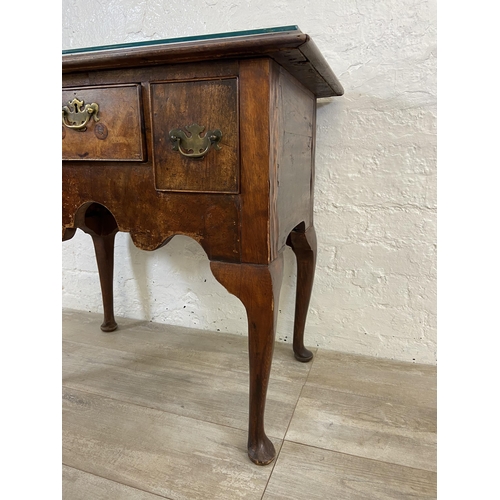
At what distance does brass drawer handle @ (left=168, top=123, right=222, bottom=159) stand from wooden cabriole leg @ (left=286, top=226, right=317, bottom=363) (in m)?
0.47

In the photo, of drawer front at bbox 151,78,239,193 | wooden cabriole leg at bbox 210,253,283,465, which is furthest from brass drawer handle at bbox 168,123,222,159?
wooden cabriole leg at bbox 210,253,283,465

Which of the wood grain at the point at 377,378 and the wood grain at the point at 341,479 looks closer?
the wood grain at the point at 341,479

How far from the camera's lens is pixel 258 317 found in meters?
0.79

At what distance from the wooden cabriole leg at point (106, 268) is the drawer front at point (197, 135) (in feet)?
2.25

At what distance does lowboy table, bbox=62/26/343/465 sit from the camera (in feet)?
2.32

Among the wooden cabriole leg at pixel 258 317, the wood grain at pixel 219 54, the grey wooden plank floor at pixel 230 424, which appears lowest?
the grey wooden plank floor at pixel 230 424

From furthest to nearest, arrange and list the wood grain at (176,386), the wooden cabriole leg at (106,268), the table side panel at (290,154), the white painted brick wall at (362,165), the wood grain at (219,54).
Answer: the wooden cabriole leg at (106,268), the white painted brick wall at (362,165), the wood grain at (176,386), the table side panel at (290,154), the wood grain at (219,54)

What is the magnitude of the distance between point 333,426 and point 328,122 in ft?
2.86

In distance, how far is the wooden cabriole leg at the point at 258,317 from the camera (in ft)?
2.53

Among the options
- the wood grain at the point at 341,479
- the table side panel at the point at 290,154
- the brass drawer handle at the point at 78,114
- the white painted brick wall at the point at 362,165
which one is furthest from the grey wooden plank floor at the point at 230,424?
the brass drawer handle at the point at 78,114

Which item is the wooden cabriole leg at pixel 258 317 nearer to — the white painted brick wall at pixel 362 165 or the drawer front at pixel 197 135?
the drawer front at pixel 197 135

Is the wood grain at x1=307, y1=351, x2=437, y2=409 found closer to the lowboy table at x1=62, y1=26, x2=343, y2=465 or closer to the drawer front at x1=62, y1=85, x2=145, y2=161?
the lowboy table at x1=62, y1=26, x2=343, y2=465

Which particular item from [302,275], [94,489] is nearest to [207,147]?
[302,275]

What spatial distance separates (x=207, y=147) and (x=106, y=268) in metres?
0.85
